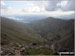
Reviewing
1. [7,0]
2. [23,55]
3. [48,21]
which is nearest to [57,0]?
[7,0]

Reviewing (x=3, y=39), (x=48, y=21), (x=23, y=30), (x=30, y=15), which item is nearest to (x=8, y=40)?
(x=3, y=39)

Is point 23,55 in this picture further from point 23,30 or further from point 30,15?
point 23,30

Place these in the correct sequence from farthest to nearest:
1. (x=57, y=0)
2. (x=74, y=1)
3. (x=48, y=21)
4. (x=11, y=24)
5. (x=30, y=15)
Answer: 1. (x=48, y=21)
2. (x=11, y=24)
3. (x=30, y=15)
4. (x=57, y=0)
5. (x=74, y=1)

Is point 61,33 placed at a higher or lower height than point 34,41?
higher

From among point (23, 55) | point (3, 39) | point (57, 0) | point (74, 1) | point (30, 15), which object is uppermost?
point (30, 15)

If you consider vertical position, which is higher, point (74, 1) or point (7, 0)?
point (7, 0)

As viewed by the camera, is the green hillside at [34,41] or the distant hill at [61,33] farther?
the distant hill at [61,33]

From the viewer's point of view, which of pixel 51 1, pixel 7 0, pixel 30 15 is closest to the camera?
pixel 51 1

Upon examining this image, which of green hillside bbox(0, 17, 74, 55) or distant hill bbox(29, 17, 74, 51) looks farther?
distant hill bbox(29, 17, 74, 51)

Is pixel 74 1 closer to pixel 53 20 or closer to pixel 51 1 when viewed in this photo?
pixel 51 1

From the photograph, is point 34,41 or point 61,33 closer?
point 34,41

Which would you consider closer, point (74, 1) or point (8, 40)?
point (74, 1)
